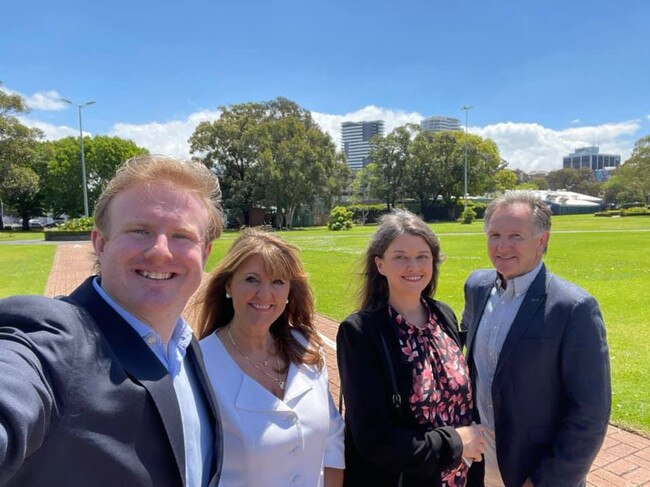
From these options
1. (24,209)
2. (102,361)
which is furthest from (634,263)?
(24,209)

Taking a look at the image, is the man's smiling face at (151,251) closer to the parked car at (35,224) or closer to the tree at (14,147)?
the tree at (14,147)

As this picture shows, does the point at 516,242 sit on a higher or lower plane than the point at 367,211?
higher

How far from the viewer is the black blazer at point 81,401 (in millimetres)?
911

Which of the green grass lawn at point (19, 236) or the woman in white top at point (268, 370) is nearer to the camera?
the woman in white top at point (268, 370)

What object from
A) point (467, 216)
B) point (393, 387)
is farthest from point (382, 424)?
point (467, 216)

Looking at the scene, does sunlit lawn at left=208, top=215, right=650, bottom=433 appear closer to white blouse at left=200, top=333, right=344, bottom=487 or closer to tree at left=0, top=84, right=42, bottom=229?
white blouse at left=200, top=333, right=344, bottom=487

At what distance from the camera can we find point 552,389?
2.05 metres

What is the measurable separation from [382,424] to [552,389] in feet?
2.77

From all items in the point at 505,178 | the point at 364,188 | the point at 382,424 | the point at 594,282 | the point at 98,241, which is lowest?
the point at 594,282

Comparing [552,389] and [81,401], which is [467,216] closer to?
[552,389]

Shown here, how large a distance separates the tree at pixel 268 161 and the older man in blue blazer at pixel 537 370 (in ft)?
139

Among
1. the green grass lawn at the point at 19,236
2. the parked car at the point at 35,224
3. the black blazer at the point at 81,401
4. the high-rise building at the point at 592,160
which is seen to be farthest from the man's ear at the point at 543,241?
the high-rise building at the point at 592,160

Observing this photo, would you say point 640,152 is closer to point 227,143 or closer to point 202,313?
point 227,143

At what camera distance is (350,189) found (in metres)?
65.1
